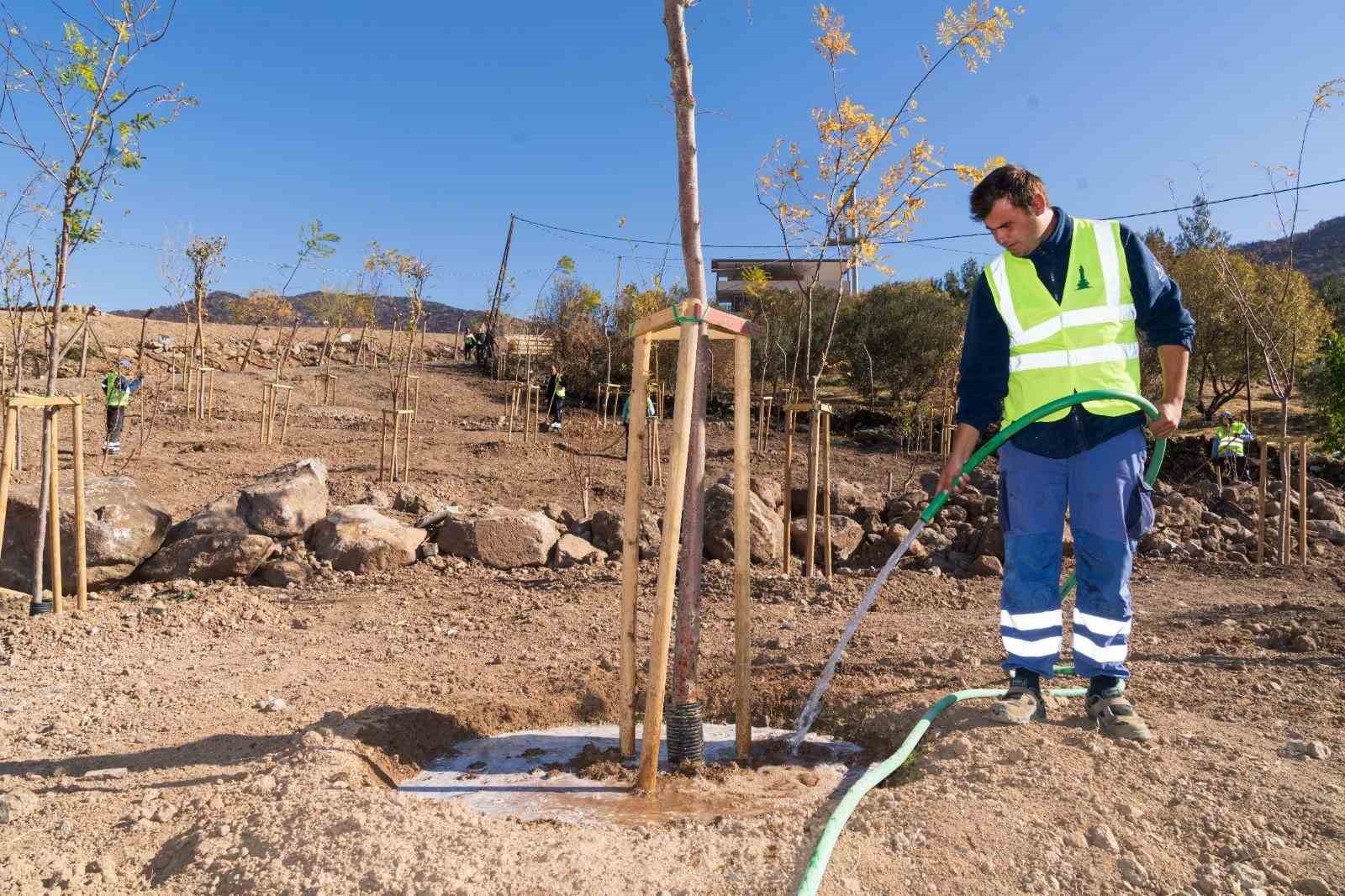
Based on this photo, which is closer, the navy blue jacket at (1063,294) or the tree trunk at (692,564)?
the navy blue jacket at (1063,294)

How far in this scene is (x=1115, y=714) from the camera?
3215mm

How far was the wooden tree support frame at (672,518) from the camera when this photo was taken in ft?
10.1

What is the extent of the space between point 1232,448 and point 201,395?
17507 millimetres

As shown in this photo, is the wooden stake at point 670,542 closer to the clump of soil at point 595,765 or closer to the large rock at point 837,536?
the clump of soil at point 595,765

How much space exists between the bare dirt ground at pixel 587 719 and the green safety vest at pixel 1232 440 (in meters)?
6.94

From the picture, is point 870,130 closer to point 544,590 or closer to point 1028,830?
point 544,590

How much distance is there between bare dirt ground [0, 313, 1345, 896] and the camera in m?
2.42

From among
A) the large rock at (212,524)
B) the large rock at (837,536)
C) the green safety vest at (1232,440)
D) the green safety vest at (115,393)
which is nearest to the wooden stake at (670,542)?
the large rock at (212,524)

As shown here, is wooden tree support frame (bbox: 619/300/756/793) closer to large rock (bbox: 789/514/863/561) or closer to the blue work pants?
the blue work pants

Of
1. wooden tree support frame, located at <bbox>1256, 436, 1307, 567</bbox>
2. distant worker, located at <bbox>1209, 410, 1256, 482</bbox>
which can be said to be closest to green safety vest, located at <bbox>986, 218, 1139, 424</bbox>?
wooden tree support frame, located at <bbox>1256, 436, 1307, 567</bbox>

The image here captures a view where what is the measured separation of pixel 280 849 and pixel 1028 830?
2055 millimetres

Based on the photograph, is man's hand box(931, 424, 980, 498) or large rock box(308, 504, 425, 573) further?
large rock box(308, 504, 425, 573)

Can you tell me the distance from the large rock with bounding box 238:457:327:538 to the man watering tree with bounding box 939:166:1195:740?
18.3 ft

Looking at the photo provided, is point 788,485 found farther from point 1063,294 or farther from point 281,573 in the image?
point 1063,294
